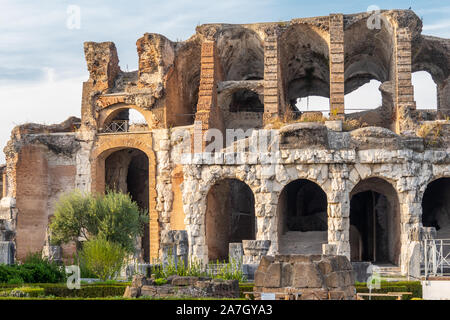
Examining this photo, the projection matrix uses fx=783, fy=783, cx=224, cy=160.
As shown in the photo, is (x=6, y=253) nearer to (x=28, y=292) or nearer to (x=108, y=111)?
(x=28, y=292)

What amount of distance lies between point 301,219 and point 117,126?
8.49m

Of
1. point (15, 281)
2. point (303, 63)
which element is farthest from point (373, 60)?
point (15, 281)

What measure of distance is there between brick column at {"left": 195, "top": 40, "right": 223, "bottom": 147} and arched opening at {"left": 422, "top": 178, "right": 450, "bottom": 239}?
27.3ft

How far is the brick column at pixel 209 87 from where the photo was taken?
28625mm

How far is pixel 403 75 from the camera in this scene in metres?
28.5

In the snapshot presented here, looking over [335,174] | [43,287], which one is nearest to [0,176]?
[335,174]

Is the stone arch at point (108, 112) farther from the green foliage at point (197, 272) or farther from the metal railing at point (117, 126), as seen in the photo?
the green foliage at point (197, 272)

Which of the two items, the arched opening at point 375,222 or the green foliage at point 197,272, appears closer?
the green foliage at point 197,272

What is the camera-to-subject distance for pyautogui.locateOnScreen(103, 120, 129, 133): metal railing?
31.4 metres

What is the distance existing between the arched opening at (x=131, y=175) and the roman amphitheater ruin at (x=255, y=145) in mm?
Answer: 52

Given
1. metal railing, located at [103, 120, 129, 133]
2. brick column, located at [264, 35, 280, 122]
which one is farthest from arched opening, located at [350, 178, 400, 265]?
metal railing, located at [103, 120, 129, 133]

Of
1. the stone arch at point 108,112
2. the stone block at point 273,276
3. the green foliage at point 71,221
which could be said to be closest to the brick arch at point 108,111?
the stone arch at point 108,112

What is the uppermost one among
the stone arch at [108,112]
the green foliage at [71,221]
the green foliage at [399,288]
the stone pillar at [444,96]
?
the stone pillar at [444,96]
